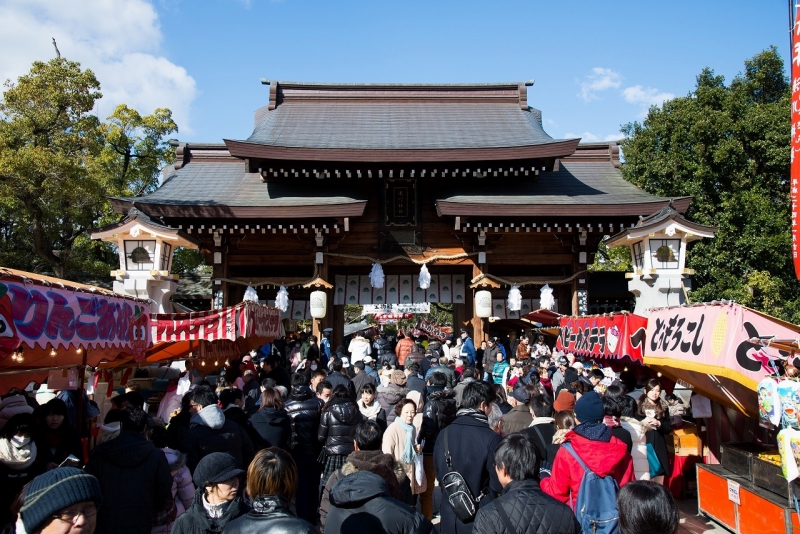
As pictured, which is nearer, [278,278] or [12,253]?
[278,278]

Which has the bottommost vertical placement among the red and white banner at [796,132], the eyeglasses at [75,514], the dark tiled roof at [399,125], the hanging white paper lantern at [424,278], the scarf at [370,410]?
the scarf at [370,410]

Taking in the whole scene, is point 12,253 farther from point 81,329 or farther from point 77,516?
point 77,516

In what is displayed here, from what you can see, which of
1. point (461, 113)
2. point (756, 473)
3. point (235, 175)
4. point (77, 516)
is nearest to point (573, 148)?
point (461, 113)

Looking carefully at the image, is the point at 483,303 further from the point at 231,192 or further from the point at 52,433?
the point at 52,433

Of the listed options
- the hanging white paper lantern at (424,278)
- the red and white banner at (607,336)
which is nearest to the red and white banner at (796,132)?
the red and white banner at (607,336)

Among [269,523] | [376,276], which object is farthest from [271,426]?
[376,276]

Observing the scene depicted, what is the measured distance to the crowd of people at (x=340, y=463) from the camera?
9.27ft

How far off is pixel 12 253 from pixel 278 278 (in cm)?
1136

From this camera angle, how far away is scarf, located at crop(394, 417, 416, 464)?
18.1 feet

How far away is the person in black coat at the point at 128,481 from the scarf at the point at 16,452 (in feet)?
1.69

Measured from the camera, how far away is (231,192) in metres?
17.8

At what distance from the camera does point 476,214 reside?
15.7 metres

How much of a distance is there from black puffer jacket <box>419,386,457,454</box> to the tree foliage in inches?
554

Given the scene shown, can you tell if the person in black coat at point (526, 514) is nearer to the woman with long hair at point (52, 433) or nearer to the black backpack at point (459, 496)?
the black backpack at point (459, 496)
